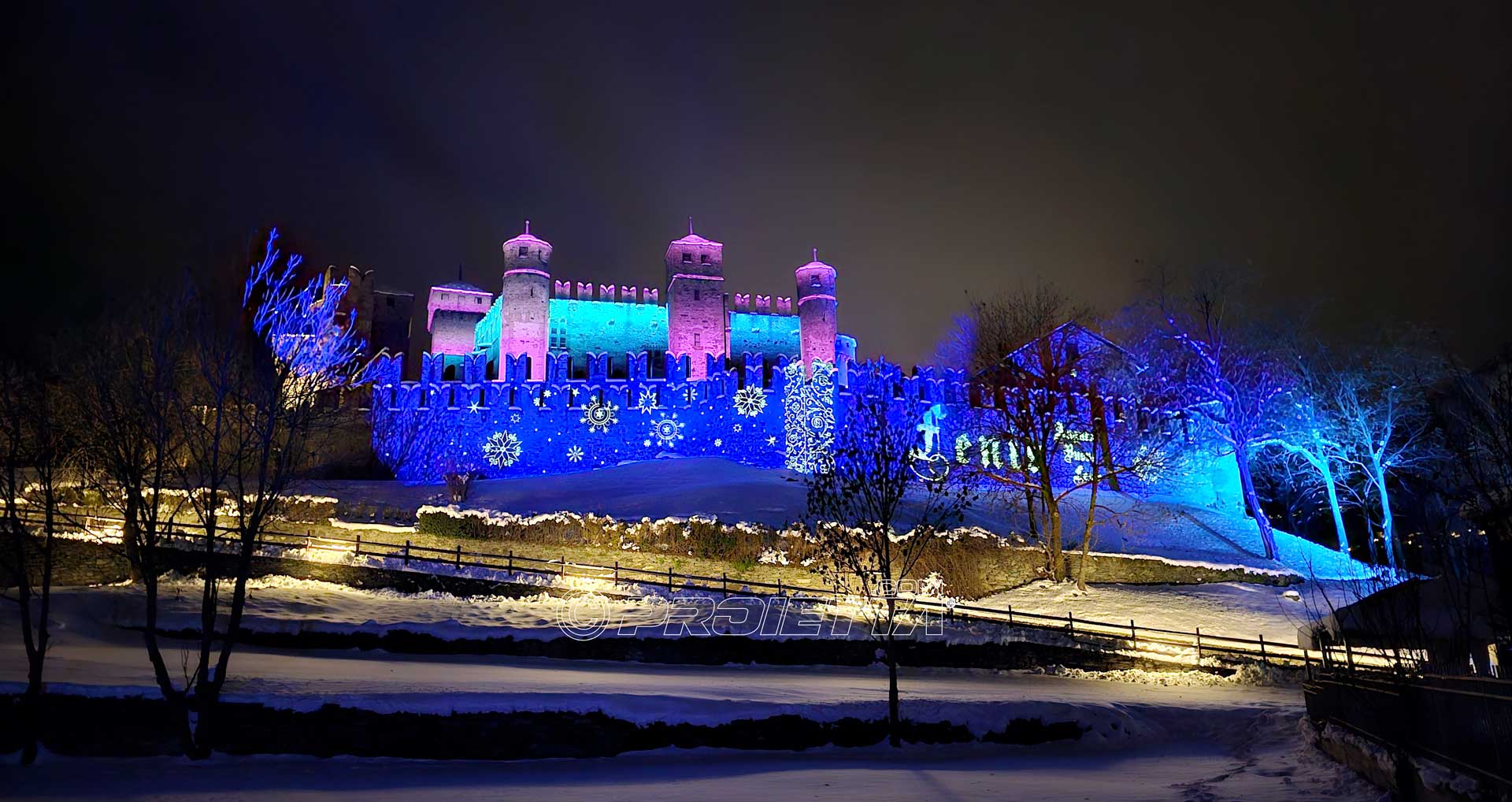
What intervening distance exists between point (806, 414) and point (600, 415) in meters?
9.59

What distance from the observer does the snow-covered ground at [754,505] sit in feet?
86.2

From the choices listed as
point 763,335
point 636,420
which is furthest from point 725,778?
point 763,335

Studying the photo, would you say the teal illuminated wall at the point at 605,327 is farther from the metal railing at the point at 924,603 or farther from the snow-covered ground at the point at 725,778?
the snow-covered ground at the point at 725,778

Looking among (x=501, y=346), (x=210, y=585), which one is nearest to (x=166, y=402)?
(x=210, y=585)

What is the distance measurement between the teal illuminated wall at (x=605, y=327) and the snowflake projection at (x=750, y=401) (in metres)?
17.5

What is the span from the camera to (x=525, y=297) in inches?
1945

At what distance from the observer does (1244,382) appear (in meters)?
30.0

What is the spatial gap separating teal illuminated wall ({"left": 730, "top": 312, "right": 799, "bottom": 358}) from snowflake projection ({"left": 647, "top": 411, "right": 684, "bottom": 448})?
1992cm

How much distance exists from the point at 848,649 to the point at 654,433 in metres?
24.2

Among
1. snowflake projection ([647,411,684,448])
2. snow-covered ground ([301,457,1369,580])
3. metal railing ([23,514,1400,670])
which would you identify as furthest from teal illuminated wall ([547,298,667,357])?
metal railing ([23,514,1400,670])

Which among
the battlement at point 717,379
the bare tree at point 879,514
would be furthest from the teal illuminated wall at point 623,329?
the bare tree at point 879,514

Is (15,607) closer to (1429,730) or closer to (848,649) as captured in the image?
(848,649)

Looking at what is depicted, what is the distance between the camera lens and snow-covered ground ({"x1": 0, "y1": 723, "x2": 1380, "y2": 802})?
8.49 meters

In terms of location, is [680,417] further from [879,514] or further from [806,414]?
[879,514]
